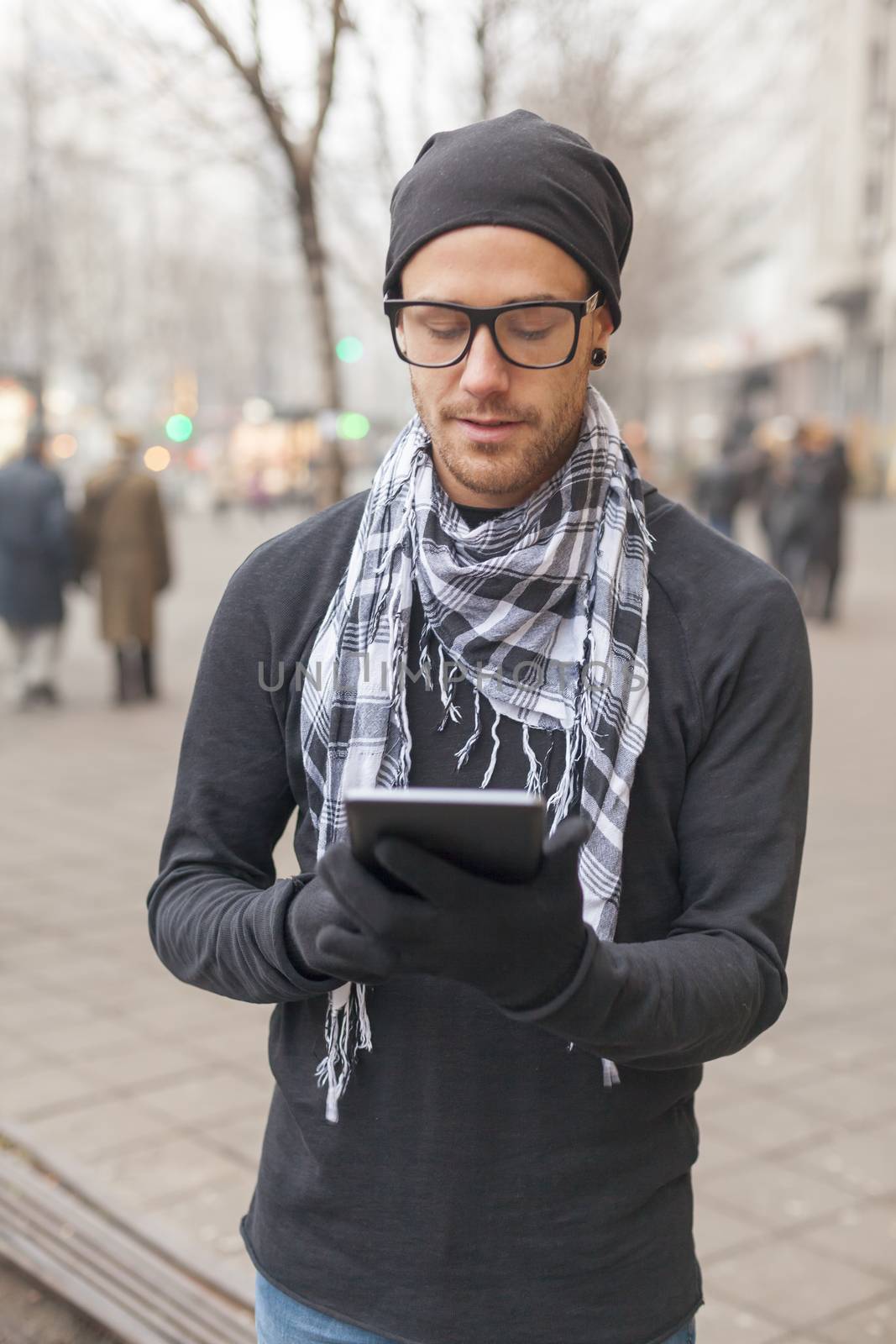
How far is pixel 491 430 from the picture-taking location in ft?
5.62

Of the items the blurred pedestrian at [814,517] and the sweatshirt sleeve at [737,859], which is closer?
the sweatshirt sleeve at [737,859]

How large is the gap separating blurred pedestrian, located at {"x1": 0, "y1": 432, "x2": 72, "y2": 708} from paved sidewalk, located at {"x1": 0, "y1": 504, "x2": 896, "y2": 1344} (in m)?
2.94

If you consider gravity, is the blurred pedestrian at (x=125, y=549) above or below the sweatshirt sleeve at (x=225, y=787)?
below

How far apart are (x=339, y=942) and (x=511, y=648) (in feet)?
1.43

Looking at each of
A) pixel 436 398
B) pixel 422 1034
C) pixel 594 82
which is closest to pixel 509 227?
pixel 436 398

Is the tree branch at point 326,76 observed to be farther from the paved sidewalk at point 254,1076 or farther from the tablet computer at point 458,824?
the tablet computer at point 458,824

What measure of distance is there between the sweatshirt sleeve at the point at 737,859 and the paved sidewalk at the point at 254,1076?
209 centimetres

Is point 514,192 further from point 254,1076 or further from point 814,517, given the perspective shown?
point 814,517

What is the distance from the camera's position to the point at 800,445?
1609 centimetres

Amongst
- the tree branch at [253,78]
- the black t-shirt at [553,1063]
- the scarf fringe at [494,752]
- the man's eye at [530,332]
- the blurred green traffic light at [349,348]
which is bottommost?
the black t-shirt at [553,1063]

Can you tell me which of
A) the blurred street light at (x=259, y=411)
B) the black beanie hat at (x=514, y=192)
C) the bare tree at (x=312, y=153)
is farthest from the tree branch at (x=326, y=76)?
the blurred street light at (x=259, y=411)

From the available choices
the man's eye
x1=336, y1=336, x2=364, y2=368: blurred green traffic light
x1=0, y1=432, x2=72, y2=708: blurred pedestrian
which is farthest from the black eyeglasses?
x1=336, y1=336, x2=364, y2=368: blurred green traffic light

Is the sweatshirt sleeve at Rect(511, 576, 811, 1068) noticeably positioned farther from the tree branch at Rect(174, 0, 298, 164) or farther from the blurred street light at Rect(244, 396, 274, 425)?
the blurred street light at Rect(244, 396, 274, 425)

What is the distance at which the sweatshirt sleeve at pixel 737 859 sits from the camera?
1568mm
